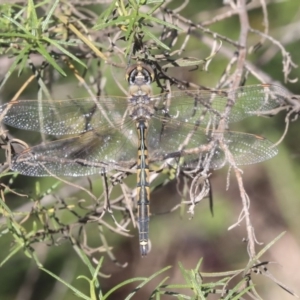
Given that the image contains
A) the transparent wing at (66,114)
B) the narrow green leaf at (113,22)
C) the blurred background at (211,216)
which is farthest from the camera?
the blurred background at (211,216)

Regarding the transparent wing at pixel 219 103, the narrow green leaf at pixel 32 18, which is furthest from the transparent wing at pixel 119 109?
the narrow green leaf at pixel 32 18

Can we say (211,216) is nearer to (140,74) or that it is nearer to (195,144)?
(195,144)

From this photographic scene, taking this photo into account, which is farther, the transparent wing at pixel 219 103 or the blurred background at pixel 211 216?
the blurred background at pixel 211 216

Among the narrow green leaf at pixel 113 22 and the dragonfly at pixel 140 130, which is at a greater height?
the narrow green leaf at pixel 113 22

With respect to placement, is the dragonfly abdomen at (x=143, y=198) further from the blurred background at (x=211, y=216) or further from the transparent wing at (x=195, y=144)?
the blurred background at (x=211, y=216)


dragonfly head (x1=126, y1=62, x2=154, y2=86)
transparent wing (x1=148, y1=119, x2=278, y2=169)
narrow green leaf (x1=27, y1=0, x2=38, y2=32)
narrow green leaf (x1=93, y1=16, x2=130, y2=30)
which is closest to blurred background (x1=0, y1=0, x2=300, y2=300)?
transparent wing (x1=148, y1=119, x2=278, y2=169)

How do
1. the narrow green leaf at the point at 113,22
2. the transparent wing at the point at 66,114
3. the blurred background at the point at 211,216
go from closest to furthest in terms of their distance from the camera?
the narrow green leaf at the point at 113,22 → the transparent wing at the point at 66,114 → the blurred background at the point at 211,216

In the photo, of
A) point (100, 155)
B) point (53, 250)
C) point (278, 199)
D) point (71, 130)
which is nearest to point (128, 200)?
point (100, 155)
